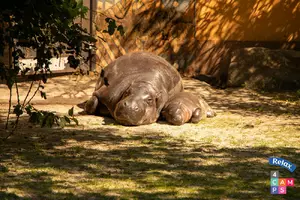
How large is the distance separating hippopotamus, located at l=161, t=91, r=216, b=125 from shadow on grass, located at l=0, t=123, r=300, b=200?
0.79 metres

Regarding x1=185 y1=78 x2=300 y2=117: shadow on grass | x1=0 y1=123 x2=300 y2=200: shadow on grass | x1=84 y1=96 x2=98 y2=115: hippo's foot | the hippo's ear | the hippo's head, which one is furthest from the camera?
x1=185 y1=78 x2=300 y2=117: shadow on grass

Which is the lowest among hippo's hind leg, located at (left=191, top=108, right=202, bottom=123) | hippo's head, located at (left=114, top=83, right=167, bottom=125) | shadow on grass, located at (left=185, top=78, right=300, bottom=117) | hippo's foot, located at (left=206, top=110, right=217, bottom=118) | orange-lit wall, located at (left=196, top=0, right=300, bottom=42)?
shadow on grass, located at (left=185, top=78, right=300, bottom=117)

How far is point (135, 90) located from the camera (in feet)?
26.2

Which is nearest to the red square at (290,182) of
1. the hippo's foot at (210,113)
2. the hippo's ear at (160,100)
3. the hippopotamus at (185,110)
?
the hippopotamus at (185,110)

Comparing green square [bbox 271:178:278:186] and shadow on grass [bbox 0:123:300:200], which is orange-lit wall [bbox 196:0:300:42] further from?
green square [bbox 271:178:278:186]

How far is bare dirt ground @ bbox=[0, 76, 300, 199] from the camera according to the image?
471 cm

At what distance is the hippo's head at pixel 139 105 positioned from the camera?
24.7ft

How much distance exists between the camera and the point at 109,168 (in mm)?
5387

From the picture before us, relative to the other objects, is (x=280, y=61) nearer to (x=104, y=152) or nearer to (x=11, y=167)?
(x=104, y=152)

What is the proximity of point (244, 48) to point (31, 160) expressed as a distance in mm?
7049

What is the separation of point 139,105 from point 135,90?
0.39 meters

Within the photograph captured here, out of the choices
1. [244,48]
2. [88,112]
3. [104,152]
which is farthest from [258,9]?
[104,152]

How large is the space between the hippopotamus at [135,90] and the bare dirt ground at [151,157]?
179 millimetres

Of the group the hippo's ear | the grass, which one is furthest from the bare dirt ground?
the hippo's ear
